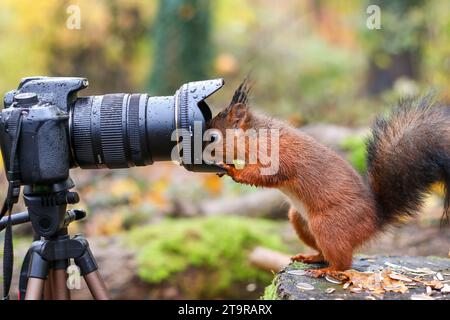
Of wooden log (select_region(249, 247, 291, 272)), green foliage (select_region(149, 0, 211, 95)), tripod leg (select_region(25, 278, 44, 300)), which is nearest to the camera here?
tripod leg (select_region(25, 278, 44, 300))

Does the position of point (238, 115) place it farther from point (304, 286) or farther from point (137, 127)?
point (304, 286)

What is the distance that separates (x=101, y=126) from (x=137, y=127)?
15cm

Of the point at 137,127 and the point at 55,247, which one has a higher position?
the point at 137,127

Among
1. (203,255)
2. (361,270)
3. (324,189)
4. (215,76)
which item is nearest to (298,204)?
(324,189)

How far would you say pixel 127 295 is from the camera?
3.79 m

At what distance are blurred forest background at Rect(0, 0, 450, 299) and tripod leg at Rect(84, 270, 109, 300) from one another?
49.5 inches

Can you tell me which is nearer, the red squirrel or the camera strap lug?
the camera strap lug

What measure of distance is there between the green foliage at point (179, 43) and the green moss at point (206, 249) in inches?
178

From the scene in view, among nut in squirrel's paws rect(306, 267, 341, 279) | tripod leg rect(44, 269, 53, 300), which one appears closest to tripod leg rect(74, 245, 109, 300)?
tripod leg rect(44, 269, 53, 300)

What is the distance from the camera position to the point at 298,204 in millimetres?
2654

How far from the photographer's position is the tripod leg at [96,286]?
2263mm

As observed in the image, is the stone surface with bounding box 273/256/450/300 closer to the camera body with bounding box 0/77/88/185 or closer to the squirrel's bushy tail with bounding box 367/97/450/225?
the squirrel's bushy tail with bounding box 367/97/450/225

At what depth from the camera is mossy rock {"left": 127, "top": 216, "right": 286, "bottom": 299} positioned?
3936 millimetres

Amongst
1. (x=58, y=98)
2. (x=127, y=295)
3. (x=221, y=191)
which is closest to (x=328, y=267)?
Answer: (x=58, y=98)
